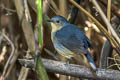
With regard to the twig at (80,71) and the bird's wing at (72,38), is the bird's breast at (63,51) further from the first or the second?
the twig at (80,71)

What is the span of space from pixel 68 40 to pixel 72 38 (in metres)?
0.04

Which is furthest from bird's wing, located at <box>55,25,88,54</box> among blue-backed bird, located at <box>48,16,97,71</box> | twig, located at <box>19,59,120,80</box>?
twig, located at <box>19,59,120,80</box>

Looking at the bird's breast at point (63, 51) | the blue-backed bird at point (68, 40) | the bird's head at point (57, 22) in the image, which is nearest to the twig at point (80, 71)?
the blue-backed bird at point (68, 40)

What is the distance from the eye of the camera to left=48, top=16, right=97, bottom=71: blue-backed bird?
7.34 feet

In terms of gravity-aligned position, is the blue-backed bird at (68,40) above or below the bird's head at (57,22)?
below

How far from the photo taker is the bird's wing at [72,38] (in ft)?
7.32

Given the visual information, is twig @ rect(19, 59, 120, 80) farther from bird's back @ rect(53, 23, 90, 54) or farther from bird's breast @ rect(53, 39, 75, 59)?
bird's breast @ rect(53, 39, 75, 59)

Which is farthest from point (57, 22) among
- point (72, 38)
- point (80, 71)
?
point (80, 71)

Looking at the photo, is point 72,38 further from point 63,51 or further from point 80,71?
Result: point 80,71

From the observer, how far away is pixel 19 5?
266 centimetres

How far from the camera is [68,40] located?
2377 mm

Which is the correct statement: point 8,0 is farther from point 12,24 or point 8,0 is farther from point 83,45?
point 83,45

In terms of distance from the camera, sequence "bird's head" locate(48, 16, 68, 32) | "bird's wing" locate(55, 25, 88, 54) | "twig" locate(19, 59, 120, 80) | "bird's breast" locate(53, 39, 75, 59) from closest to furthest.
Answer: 1. "twig" locate(19, 59, 120, 80)
2. "bird's wing" locate(55, 25, 88, 54)
3. "bird's breast" locate(53, 39, 75, 59)
4. "bird's head" locate(48, 16, 68, 32)

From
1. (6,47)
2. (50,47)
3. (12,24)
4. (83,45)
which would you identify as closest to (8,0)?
(12,24)
